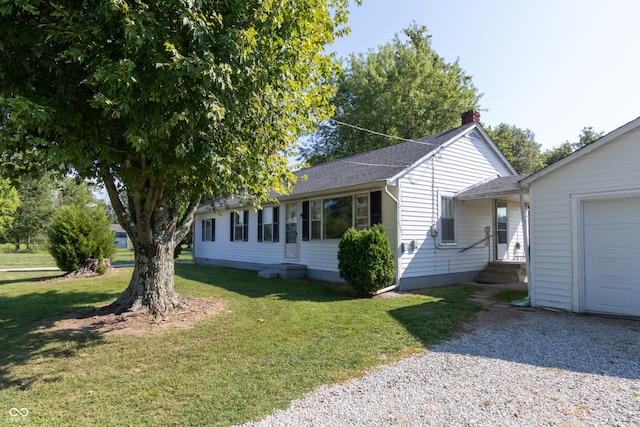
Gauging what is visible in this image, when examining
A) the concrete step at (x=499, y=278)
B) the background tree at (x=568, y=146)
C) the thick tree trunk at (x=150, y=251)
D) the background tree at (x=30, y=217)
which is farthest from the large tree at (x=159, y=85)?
the background tree at (x=30, y=217)

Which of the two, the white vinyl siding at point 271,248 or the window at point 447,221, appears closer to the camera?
the white vinyl siding at point 271,248

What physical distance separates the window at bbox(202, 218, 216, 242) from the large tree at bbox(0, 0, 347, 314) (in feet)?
43.2

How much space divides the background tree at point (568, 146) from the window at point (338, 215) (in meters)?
33.5

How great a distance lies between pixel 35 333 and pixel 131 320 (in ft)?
4.66

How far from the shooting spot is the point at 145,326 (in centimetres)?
647

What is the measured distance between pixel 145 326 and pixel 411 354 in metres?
4.48

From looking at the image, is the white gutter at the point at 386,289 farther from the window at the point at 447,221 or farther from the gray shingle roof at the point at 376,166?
the gray shingle roof at the point at 376,166

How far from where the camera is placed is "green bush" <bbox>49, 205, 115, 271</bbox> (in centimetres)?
1392

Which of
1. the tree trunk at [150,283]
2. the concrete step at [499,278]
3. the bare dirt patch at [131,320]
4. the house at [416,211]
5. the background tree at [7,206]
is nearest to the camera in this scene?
the bare dirt patch at [131,320]

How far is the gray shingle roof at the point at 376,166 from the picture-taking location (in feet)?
34.7

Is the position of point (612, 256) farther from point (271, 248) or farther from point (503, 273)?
point (271, 248)

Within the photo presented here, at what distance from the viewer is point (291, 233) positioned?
1364 cm

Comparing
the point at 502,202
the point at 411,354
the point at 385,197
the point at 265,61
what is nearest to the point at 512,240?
the point at 502,202

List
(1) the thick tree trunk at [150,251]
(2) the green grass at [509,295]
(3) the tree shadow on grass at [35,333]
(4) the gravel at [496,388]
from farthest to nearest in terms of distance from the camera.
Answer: (2) the green grass at [509,295], (1) the thick tree trunk at [150,251], (3) the tree shadow on grass at [35,333], (4) the gravel at [496,388]
